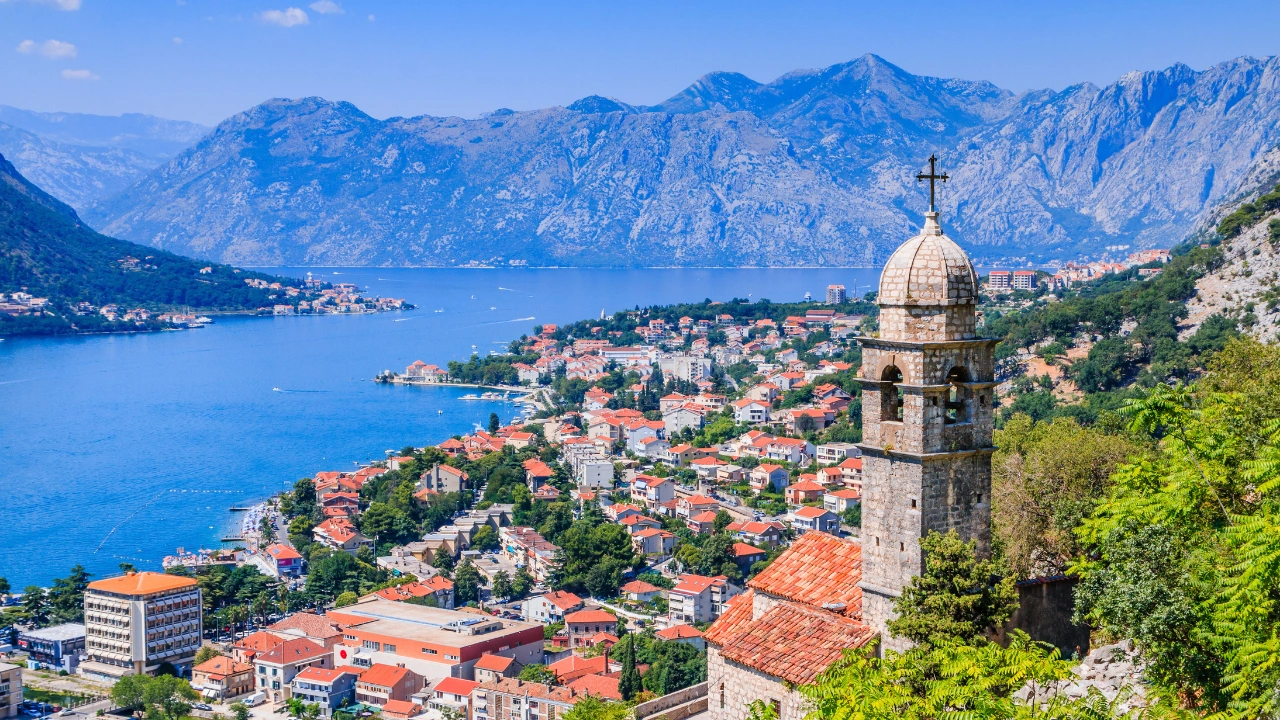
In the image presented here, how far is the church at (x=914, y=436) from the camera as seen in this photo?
8453 millimetres

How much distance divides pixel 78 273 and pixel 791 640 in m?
133

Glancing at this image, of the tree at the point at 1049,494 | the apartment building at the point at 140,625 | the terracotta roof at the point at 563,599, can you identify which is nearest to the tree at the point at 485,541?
the terracotta roof at the point at 563,599

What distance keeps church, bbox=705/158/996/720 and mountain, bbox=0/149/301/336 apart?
113 meters

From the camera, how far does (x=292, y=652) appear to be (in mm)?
27797

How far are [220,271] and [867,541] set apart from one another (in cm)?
14964

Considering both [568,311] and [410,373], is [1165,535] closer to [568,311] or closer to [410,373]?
[410,373]

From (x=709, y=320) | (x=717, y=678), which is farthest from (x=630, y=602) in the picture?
(x=709, y=320)

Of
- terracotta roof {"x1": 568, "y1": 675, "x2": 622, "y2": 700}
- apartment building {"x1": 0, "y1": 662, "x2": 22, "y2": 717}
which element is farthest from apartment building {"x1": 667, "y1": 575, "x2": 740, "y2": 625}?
apartment building {"x1": 0, "y1": 662, "x2": 22, "y2": 717}

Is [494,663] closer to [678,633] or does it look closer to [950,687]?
[678,633]

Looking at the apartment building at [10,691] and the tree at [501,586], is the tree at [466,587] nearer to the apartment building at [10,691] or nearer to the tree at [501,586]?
the tree at [501,586]

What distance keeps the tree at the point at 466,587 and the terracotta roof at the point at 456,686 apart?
7634mm

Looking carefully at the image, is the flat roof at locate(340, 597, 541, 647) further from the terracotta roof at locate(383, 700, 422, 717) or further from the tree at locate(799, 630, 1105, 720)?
the tree at locate(799, 630, 1105, 720)

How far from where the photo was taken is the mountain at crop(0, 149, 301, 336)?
11719 cm

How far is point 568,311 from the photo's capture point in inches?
5103
